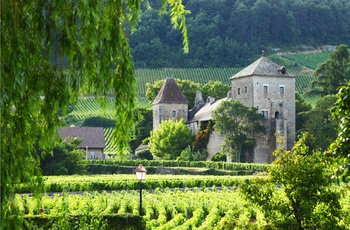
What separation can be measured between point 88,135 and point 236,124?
19550mm

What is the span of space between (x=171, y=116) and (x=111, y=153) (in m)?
13.8

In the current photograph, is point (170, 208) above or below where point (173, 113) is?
below

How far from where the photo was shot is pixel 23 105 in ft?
26.8

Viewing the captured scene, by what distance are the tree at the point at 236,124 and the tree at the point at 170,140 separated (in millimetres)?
4875

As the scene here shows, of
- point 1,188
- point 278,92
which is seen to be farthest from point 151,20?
point 1,188

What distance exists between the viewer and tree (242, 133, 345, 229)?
589 inches

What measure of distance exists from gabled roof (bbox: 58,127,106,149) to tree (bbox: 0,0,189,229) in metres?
66.3

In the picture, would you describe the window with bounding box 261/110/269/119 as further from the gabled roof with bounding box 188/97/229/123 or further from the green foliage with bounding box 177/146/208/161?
the green foliage with bounding box 177/146/208/161

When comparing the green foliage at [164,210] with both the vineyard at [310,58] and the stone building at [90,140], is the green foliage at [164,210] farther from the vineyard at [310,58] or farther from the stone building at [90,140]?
the vineyard at [310,58]

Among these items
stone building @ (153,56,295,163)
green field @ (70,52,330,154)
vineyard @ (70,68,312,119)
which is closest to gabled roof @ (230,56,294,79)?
stone building @ (153,56,295,163)

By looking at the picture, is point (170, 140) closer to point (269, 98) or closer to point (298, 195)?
point (269, 98)

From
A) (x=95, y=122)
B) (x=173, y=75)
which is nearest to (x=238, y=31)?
(x=173, y=75)

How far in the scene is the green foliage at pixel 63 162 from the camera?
166 ft

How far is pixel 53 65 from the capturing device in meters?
8.30
